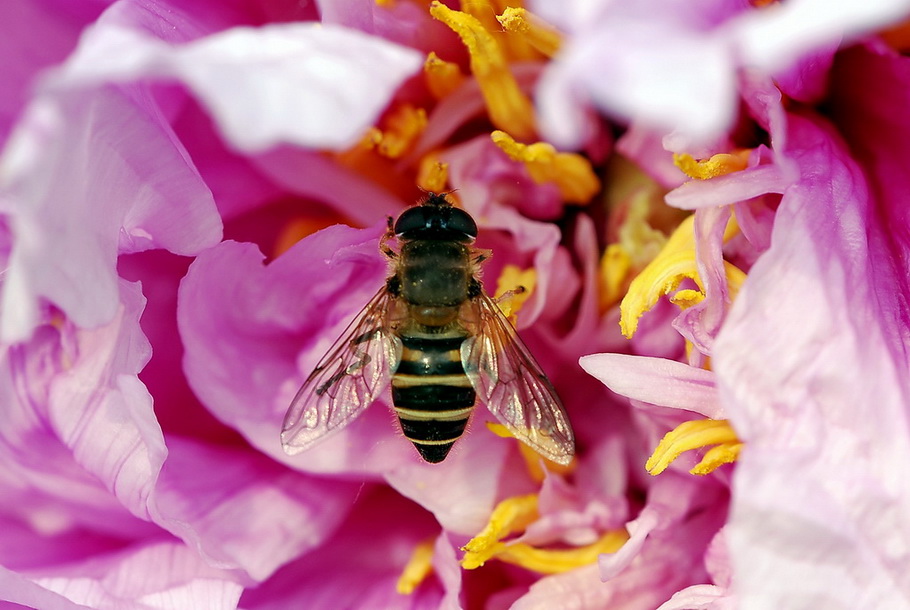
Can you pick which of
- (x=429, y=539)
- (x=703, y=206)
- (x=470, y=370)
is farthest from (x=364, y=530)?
(x=703, y=206)

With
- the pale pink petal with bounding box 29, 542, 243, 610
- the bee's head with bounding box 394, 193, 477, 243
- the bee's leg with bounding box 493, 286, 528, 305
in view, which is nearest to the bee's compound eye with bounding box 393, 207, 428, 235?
the bee's head with bounding box 394, 193, 477, 243

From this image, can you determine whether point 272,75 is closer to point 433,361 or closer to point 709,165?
point 709,165

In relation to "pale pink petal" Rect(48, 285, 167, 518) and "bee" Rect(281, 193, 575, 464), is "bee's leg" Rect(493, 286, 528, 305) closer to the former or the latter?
"bee" Rect(281, 193, 575, 464)

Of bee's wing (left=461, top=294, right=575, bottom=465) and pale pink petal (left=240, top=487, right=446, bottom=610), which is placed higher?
bee's wing (left=461, top=294, right=575, bottom=465)

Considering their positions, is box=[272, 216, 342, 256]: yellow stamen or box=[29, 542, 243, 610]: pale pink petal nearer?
box=[29, 542, 243, 610]: pale pink petal

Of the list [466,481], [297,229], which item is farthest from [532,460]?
[297,229]

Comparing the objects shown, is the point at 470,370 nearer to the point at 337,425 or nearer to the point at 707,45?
the point at 337,425
